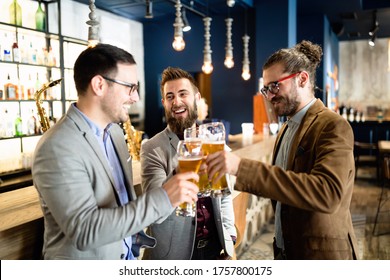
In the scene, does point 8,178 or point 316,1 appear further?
point 316,1

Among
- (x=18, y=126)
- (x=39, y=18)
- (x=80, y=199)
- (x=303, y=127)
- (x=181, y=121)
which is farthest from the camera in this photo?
Answer: (x=39, y=18)

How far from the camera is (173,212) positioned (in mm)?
1755

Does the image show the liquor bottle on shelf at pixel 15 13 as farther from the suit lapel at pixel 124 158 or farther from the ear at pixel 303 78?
the ear at pixel 303 78

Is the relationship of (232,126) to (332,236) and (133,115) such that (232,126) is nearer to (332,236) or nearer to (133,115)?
(133,115)

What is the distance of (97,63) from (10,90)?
12.8ft

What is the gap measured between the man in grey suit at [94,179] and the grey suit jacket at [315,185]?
310mm

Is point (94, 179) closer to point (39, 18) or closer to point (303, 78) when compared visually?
point (303, 78)

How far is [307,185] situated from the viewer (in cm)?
129

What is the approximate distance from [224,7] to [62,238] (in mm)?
6527

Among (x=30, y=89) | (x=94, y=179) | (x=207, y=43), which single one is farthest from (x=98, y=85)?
(x=30, y=89)

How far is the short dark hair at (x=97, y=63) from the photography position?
122 centimetres

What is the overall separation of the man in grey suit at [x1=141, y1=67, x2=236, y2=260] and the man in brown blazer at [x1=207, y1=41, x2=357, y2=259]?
0.28 m

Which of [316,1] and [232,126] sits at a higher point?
[316,1]
